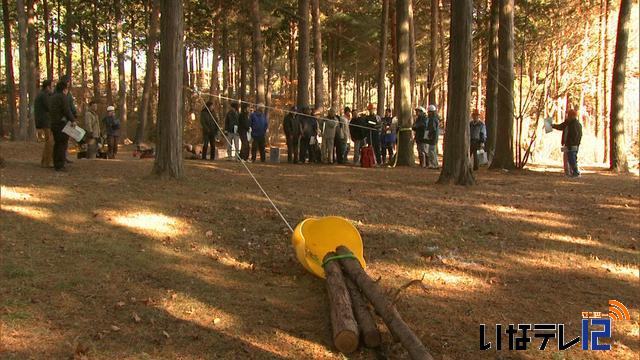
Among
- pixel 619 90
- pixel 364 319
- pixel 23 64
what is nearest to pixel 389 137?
pixel 619 90

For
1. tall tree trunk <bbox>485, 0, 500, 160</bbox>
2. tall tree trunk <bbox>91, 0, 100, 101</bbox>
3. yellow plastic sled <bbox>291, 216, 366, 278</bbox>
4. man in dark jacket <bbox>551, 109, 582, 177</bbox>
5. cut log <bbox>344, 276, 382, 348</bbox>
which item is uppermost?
tall tree trunk <bbox>91, 0, 100, 101</bbox>

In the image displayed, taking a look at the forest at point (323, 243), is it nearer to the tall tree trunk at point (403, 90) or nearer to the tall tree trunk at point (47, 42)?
the tall tree trunk at point (403, 90)

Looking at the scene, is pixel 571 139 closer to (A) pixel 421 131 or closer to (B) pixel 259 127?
(A) pixel 421 131

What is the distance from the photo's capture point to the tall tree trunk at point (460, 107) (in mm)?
12531

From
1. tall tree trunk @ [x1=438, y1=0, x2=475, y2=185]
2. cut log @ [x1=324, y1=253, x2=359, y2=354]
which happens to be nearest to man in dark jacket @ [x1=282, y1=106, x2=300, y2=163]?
tall tree trunk @ [x1=438, y1=0, x2=475, y2=185]

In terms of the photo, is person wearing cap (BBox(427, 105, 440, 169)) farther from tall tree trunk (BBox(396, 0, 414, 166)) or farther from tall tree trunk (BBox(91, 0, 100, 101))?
tall tree trunk (BBox(91, 0, 100, 101))

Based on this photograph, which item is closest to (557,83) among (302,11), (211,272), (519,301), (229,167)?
(302,11)

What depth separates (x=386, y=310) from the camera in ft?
18.0

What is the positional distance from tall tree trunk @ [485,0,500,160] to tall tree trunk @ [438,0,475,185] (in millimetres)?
4882

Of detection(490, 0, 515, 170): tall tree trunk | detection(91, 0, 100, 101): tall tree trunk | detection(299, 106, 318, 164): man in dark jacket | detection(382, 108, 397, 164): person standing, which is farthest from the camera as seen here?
detection(91, 0, 100, 101): tall tree trunk

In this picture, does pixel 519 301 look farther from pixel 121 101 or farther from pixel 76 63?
pixel 76 63

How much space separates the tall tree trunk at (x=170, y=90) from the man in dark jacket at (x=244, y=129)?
636 centimetres

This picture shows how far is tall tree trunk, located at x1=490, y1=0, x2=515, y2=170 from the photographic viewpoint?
53.9 feet

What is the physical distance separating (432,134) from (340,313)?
40.3ft
